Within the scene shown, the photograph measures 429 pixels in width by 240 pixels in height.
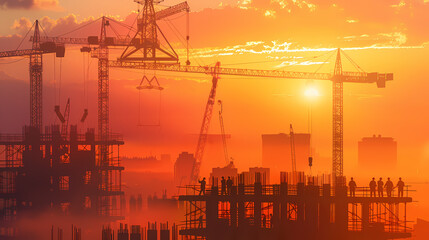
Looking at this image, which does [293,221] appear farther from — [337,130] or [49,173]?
[337,130]

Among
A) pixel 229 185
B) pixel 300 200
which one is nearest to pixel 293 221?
pixel 300 200

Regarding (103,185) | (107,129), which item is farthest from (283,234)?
(107,129)

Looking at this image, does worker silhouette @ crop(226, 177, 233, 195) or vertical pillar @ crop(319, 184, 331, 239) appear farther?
worker silhouette @ crop(226, 177, 233, 195)

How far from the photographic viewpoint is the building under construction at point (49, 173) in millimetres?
134375

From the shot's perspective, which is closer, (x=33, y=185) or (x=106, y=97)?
(x=33, y=185)

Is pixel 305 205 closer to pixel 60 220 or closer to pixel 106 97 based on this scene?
pixel 60 220

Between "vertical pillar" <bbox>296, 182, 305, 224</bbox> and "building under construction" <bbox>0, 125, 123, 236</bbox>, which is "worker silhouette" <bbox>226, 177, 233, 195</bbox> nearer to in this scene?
"vertical pillar" <bbox>296, 182, 305, 224</bbox>

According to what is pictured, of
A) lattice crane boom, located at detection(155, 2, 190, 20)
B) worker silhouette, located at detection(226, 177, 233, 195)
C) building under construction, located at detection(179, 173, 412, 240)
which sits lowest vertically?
building under construction, located at detection(179, 173, 412, 240)

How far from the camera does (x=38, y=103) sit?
169500 mm

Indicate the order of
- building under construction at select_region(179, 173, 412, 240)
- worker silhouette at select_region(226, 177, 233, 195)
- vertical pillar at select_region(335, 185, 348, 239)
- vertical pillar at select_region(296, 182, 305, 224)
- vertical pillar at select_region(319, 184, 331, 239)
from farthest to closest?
1. vertical pillar at select_region(296, 182, 305, 224)
2. vertical pillar at select_region(335, 185, 348, 239)
3. worker silhouette at select_region(226, 177, 233, 195)
4. vertical pillar at select_region(319, 184, 331, 239)
5. building under construction at select_region(179, 173, 412, 240)

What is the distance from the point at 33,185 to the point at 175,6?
2321 inches

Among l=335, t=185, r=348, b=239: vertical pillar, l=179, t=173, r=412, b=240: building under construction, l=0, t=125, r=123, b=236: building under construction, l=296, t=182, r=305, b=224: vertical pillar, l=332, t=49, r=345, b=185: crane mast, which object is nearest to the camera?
l=179, t=173, r=412, b=240: building under construction

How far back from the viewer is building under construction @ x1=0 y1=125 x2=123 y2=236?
134m

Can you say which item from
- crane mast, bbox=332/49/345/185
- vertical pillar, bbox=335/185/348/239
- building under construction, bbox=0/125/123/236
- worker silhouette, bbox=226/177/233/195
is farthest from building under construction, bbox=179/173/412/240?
crane mast, bbox=332/49/345/185
